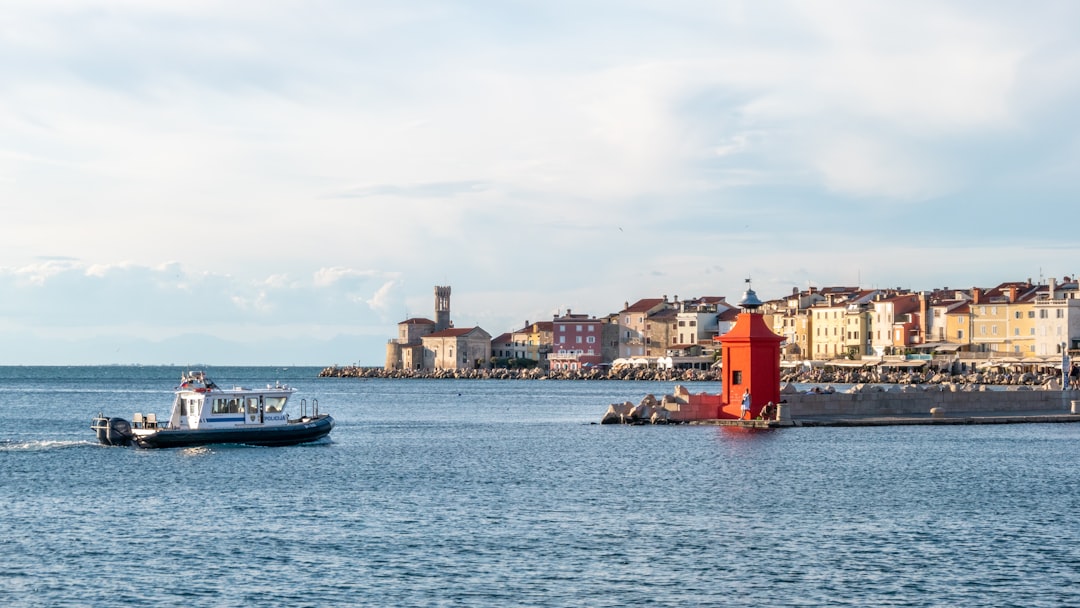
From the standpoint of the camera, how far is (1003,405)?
175 ft

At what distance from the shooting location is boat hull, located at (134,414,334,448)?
142 feet

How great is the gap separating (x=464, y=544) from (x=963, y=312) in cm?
10597

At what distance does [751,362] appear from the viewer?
1797 inches

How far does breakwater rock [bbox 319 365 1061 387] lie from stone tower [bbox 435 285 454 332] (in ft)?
25.8

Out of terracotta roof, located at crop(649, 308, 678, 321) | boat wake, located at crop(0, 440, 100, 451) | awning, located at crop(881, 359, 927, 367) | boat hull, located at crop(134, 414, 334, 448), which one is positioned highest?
terracotta roof, located at crop(649, 308, 678, 321)

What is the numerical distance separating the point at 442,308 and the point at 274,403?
403ft

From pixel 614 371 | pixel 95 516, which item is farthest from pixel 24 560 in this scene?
pixel 614 371

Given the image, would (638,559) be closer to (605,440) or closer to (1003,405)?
(605,440)

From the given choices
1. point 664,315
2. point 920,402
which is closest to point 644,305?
point 664,315

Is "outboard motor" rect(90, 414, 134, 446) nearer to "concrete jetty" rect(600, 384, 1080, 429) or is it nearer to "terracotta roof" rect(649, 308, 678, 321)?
"concrete jetty" rect(600, 384, 1080, 429)

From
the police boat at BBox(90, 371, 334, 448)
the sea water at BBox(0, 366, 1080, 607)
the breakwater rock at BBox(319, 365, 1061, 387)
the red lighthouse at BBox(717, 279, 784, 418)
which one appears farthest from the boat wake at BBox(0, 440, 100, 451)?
the breakwater rock at BBox(319, 365, 1061, 387)

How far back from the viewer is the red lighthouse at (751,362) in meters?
45.4

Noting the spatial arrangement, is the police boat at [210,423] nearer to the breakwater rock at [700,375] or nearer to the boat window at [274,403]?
the boat window at [274,403]

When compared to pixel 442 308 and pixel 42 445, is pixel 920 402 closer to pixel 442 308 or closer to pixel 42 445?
pixel 42 445
